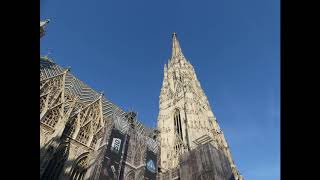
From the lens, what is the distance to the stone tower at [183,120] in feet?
64.0

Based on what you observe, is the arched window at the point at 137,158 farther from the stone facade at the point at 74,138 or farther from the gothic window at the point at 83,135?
the gothic window at the point at 83,135

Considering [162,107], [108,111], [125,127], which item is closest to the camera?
[125,127]

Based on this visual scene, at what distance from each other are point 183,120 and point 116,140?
23.6 ft

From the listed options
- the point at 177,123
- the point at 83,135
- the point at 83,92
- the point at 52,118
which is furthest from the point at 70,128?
the point at 177,123

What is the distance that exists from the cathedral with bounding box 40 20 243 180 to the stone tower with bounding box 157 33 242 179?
2.8 inches

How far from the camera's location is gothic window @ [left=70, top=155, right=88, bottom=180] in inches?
574

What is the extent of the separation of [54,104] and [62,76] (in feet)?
8.37

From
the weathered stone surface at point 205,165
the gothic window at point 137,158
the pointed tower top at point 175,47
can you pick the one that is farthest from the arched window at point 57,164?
the pointed tower top at point 175,47
